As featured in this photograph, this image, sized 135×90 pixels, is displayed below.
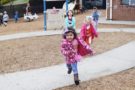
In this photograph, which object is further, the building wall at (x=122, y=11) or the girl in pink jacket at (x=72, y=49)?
the building wall at (x=122, y=11)

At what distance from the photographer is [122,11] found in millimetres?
26578

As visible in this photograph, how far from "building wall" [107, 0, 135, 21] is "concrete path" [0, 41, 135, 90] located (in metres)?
13.9

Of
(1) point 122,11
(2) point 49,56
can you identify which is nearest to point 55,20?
(1) point 122,11

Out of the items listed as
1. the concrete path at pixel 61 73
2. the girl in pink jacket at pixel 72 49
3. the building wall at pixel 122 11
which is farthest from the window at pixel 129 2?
the girl in pink jacket at pixel 72 49

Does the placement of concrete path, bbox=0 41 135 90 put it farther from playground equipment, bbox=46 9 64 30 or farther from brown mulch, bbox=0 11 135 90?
playground equipment, bbox=46 9 64 30

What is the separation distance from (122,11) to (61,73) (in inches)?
667

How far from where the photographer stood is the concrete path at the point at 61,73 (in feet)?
30.5

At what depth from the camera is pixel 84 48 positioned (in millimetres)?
9266

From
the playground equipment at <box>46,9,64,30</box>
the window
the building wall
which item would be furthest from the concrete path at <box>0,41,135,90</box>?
the window

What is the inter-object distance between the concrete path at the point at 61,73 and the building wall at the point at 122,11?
1387 centimetres

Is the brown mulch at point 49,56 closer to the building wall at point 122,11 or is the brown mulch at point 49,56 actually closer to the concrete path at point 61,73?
the concrete path at point 61,73

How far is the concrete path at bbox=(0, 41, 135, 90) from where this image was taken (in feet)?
30.5

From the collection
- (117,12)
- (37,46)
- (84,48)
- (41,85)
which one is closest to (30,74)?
(41,85)

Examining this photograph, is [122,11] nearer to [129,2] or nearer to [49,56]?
[129,2]
